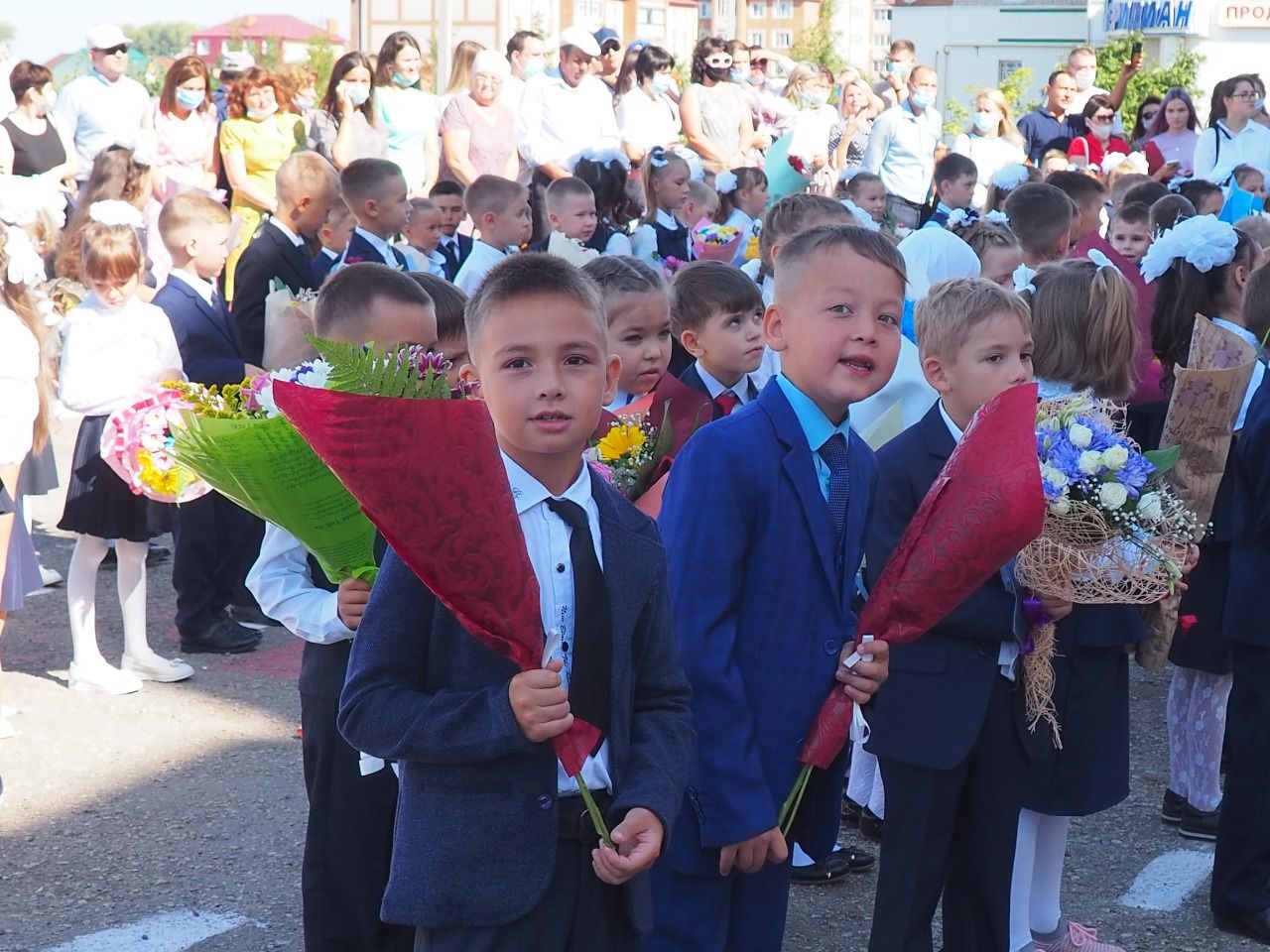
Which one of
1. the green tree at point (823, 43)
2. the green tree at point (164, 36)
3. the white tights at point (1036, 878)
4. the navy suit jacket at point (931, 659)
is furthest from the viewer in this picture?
the green tree at point (164, 36)

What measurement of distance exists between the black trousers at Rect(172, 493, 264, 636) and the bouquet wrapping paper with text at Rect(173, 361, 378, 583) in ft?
11.5

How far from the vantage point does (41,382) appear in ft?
17.9

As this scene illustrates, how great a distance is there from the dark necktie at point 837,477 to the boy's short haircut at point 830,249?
34cm

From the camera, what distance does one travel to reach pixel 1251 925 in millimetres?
4309

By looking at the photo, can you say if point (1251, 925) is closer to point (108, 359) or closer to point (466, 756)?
point (466, 756)

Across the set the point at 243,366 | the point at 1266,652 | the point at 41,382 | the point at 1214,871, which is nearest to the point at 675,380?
the point at 1266,652

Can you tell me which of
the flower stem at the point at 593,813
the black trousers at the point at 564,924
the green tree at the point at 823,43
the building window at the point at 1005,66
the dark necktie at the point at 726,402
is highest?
the green tree at the point at 823,43

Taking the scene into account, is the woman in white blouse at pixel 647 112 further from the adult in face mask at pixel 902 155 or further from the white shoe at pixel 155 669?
the white shoe at pixel 155 669

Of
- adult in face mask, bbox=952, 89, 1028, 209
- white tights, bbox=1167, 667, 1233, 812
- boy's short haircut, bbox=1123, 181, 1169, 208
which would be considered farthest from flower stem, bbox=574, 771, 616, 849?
adult in face mask, bbox=952, 89, 1028, 209

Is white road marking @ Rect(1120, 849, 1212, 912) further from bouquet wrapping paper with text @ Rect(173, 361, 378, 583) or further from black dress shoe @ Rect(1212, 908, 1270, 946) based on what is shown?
bouquet wrapping paper with text @ Rect(173, 361, 378, 583)

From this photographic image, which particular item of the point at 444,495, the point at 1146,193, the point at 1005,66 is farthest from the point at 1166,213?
the point at 1005,66

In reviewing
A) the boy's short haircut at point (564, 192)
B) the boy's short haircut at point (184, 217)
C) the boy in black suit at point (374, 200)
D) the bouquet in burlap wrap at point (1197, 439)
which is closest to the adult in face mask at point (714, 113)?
the boy's short haircut at point (564, 192)

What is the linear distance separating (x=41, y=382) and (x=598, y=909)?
3716 mm

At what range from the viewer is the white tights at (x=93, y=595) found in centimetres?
626
